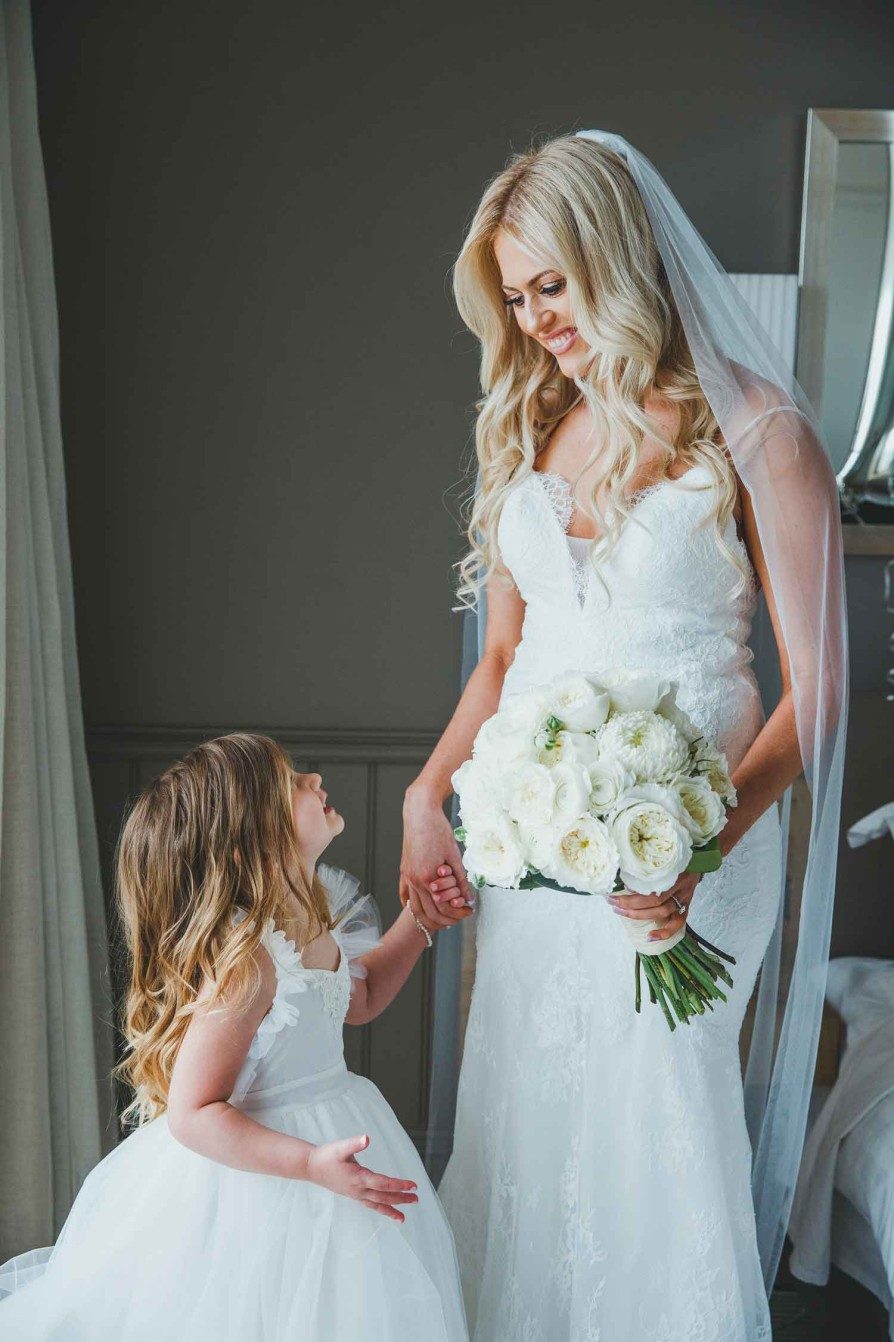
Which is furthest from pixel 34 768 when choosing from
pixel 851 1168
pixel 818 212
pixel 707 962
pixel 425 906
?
pixel 818 212

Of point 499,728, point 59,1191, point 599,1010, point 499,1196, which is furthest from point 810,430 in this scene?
point 59,1191

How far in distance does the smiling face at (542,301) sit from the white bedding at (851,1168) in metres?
1.48

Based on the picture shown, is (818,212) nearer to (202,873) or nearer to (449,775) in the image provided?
(449,775)

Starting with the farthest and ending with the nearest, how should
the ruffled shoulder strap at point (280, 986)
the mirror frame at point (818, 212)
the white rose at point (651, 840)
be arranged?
the mirror frame at point (818, 212)
the ruffled shoulder strap at point (280, 986)
the white rose at point (651, 840)

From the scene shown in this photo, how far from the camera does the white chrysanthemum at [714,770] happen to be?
4.82 ft

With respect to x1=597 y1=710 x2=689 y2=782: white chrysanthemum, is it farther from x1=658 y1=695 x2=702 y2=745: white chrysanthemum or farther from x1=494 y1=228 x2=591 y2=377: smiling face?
x1=494 y1=228 x2=591 y2=377: smiling face

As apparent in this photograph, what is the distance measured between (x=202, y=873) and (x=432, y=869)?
35 cm

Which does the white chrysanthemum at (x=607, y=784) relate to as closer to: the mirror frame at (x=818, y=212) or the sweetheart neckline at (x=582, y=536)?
the sweetheart neckline at (x=582, y=536)

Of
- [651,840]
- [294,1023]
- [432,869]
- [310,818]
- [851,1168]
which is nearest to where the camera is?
[651,840]

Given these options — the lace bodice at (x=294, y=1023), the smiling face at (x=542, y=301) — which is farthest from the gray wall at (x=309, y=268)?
the lace bodice at (x=294, y=1023)

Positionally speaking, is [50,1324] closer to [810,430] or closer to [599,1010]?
[599,1010]

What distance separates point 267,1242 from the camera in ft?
5.14

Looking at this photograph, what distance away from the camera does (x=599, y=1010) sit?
175 centimetres

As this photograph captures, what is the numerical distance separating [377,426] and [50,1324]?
6.85ft
